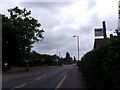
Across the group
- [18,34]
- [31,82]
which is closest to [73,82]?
[31,82]

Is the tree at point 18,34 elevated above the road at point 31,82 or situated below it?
above

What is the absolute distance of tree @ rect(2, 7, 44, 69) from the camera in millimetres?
60625

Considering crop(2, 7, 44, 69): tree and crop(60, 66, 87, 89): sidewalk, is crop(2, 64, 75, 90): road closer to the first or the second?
crop(60, 66, 87, 89): sidewalk

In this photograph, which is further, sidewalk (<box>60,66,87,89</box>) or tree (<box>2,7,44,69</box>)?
tree (<box>2,7,44,69</box>)

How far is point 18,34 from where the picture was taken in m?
62.4

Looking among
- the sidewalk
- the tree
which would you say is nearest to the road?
the sidewalk

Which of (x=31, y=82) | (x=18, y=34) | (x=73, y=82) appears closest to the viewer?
(x=31, y=82)

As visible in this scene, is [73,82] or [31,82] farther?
[73,82]

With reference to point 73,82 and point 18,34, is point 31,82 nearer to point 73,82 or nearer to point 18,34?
point 73,82

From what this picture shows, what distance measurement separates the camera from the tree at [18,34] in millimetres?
60625

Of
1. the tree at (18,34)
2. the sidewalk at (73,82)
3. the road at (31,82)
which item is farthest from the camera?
the tree at (18,34)

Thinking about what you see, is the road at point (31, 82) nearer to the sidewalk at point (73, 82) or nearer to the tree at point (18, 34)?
the sidewalk at point (73, 82)

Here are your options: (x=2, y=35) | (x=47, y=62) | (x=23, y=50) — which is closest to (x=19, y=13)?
(x=23, y=50)

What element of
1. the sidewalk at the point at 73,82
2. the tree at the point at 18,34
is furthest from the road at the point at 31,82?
the tree at the point at 18,34
